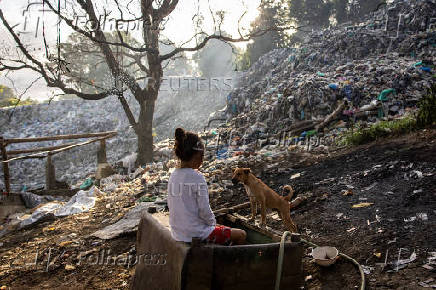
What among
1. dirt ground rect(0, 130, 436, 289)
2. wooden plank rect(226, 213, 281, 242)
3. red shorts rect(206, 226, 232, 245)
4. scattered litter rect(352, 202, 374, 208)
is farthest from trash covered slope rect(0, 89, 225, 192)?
red shorts rect(206, 226, 232, 245)

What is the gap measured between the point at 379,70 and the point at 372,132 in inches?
165

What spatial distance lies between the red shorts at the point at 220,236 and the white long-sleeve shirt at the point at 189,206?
0.09 metres

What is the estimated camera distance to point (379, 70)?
9.56 metres

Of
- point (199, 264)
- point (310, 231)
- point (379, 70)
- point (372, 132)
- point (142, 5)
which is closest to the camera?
point (199, 264)

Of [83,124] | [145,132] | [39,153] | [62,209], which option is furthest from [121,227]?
[83,124]

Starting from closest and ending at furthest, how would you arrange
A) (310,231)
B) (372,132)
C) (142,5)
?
(310,231)
(372,132)
(142,5)

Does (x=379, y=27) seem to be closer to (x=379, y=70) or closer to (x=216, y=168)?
(x=379, y=70)

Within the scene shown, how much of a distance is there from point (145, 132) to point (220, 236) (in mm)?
7828

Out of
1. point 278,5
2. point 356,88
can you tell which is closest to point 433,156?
point 356,88

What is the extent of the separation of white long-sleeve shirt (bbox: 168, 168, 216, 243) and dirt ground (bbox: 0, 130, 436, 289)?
44.9 inches

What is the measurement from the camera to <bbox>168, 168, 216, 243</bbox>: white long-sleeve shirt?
2160 millimetres

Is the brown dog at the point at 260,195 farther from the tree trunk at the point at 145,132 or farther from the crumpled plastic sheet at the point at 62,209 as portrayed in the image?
the tree trunk at the point at 145,132

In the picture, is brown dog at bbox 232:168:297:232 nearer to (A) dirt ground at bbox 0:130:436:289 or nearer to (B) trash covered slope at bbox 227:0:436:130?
(A) dirt ground at bbox 0:130:436:289

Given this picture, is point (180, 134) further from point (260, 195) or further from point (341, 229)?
point (341, 229)
